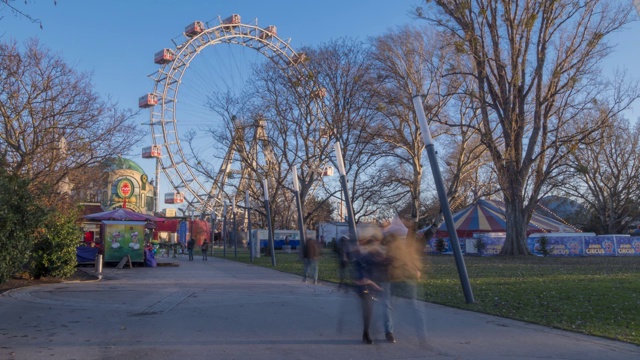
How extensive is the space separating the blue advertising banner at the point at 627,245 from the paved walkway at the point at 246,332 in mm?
29913

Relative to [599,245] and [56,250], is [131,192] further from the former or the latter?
[599,245]

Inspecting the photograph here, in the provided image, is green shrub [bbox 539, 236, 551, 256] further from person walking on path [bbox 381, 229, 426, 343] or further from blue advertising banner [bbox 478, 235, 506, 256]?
person walking on path [bbox 381, 229, 426, 343]

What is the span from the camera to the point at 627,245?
37688mm

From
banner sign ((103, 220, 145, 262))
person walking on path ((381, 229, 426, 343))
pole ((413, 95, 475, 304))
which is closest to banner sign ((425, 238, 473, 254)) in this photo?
banner sign ((103, 220, 145, 262))

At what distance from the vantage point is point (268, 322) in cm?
1034

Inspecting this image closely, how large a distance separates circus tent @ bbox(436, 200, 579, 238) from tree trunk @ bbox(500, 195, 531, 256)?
45.9 feet

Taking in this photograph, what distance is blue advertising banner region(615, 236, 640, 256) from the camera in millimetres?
37250

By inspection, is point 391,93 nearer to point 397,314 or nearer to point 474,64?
point 474,64

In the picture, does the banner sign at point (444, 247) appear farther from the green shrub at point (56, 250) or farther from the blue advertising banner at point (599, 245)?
the green shrub at point (56, 250)

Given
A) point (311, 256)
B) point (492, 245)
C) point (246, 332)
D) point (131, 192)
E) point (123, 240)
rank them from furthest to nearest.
Answer: point (131, 192) → point (492, 245) → point (123, 240) → point (311, 256) → point (246, 332)

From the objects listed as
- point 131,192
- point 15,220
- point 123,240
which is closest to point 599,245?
point 123,240

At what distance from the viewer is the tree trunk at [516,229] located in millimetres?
33000

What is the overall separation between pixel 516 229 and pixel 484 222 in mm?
15056

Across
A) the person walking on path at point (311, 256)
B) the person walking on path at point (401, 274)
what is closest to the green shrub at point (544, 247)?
the person walking on path at point (311, 256)
